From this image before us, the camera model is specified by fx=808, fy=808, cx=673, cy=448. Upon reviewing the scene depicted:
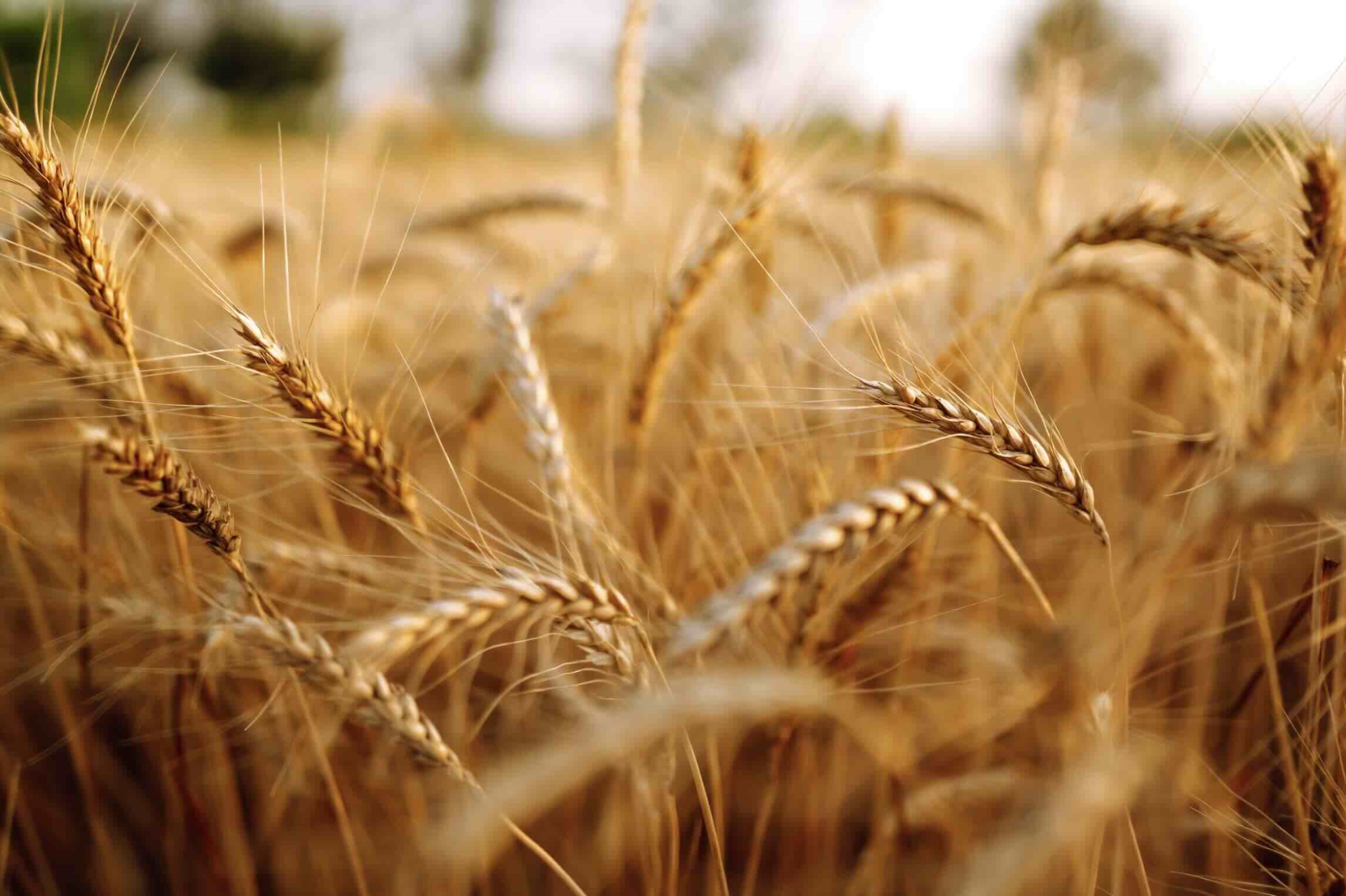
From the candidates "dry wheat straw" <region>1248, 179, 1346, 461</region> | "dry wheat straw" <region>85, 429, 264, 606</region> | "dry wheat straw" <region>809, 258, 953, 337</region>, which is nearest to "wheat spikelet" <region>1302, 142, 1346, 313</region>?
"dry wheat straw" <region>1248, 179, 1346, 461</region>

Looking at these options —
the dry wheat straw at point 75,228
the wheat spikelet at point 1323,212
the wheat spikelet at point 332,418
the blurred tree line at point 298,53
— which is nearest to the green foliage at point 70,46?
the blurred tree line at point 298,53

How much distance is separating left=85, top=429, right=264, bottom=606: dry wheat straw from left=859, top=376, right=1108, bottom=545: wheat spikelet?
578 millimetres

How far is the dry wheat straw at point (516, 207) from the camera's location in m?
1.68

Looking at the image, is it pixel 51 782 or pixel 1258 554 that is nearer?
pixel 1258 554

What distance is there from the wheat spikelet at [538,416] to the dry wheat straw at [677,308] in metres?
0.19

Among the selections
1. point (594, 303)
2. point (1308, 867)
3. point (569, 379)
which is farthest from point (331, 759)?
point (1308, 867)

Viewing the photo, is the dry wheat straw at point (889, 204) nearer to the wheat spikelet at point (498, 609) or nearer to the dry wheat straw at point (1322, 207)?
the dry wheat straw at point (1322, 207)

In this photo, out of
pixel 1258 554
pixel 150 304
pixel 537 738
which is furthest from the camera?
pixel 150 304

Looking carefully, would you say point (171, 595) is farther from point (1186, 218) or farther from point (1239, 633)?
point (1239, 633)

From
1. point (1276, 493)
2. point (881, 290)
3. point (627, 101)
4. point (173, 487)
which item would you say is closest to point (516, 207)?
point (627, 101)

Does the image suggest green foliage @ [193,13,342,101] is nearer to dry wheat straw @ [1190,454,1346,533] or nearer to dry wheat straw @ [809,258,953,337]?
dry wheat straw @ [809,258,953,337]

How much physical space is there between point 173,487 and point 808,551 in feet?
1.76

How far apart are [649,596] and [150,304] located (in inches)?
45.9

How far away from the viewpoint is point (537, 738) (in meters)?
1.06
